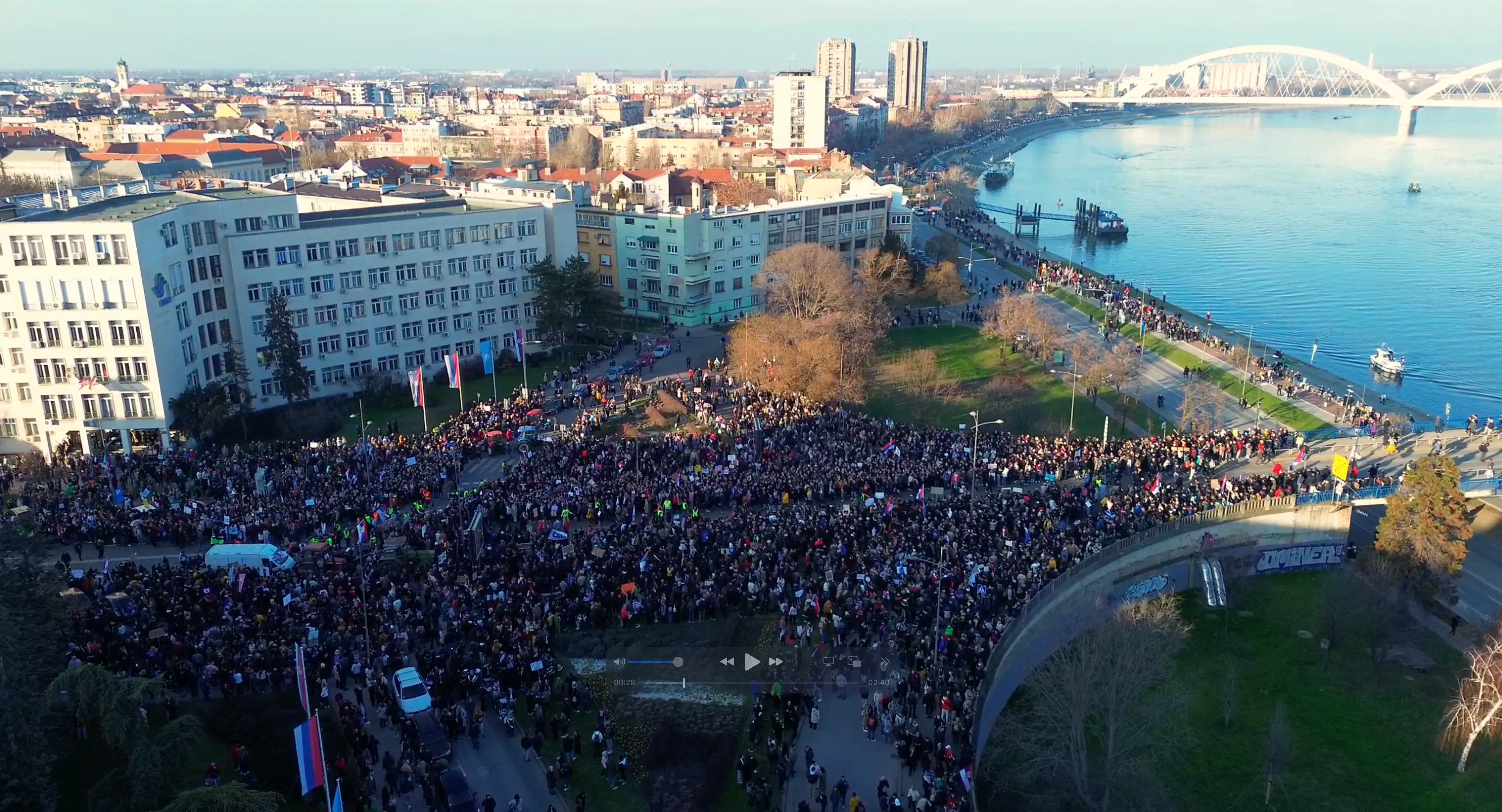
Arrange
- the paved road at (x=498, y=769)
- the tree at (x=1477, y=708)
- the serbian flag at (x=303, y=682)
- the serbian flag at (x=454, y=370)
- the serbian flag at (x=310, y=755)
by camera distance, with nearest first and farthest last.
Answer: the serbian flag at (x=310, y=755) < the serbian flag at (x=303, y=682) < the paved road at (x=498, y=769) < the tree at (x=1477, y=708) < the serbian flag at (x=454, y=370)

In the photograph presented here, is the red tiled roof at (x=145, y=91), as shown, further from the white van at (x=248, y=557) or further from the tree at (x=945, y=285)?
the white van at (x=248, y=557)

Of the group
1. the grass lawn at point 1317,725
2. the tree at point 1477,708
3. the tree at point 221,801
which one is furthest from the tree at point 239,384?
the tree at point 1477,708

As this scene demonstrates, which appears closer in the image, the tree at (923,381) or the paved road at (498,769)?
the paved road at (498,769)

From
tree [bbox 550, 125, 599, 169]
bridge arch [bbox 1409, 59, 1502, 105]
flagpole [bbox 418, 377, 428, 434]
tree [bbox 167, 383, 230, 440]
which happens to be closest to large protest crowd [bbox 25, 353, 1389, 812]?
flagpole [bbox 418, 377, 428, 434]

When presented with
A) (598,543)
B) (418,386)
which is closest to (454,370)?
(418,386)

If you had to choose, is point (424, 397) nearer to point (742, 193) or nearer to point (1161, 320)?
point (1161, 320)

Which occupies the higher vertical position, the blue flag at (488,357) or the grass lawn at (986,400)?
the blue flag at (488,357)
